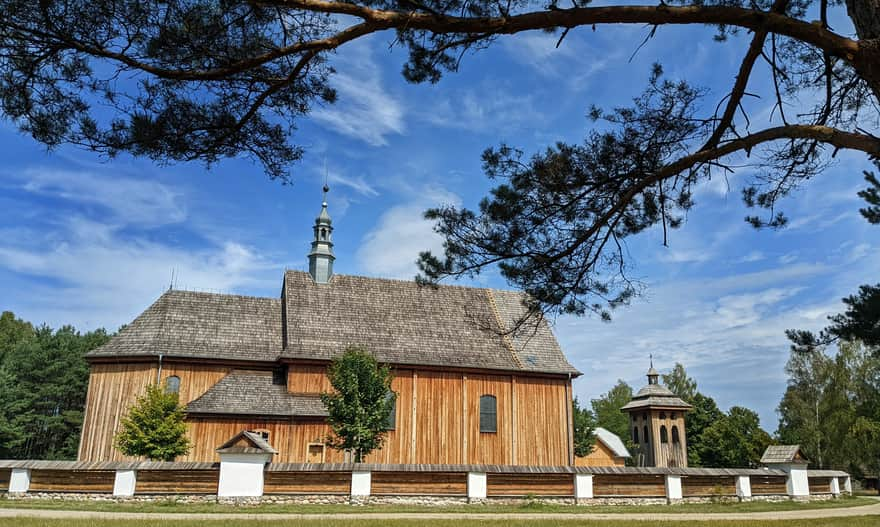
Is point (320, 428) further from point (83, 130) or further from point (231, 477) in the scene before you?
point (83, 130)

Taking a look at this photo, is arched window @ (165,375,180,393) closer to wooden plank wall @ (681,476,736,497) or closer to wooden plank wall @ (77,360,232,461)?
wooden plank wall @ (77,360,232,461)

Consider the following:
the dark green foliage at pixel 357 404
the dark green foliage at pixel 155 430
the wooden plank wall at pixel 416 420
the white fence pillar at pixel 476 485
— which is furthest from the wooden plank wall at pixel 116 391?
the white fence pillar at pixel 476 485

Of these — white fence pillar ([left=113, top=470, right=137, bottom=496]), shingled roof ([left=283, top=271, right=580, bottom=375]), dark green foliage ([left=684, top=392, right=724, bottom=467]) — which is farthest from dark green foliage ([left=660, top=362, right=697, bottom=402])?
white fence pillar ([left=113, top=470, right=137, bottom=496])

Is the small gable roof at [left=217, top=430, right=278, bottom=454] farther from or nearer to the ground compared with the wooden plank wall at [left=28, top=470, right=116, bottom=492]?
farther from the ground

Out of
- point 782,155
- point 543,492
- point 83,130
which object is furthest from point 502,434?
point 83,130

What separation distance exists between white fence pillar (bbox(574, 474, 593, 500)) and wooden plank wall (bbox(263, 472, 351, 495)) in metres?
5.76

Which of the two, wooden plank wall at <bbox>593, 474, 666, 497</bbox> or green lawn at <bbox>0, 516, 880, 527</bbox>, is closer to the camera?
green lawn at <bbox>0, 516, 880, 527</bbox>

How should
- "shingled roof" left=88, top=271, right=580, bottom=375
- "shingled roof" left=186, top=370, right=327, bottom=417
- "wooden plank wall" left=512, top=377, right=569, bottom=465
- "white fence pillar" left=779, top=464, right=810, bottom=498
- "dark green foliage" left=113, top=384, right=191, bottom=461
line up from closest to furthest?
1. "white fence pillar" left=779, top=464, right=810, bottom=498
2. "dark green foliage" left=113, top=384, right=191, bottom=461
3. "shingled roof" left=186, top=370, right=327, bottom=417
4. "shingled roof" left=88, top=271, right=580, bottom=375
5. "wooden plank wall" left=512, top=377, right=569, bottom=465

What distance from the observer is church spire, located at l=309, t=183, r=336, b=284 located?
89.4 ft

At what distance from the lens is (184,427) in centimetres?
2009

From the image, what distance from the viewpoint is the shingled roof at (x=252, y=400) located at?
833 inches

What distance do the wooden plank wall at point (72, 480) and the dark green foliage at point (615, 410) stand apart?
Result: 5276 cm

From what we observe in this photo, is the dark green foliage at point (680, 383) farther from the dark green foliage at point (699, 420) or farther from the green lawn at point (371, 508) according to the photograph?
the green lawn at point (371, 508)

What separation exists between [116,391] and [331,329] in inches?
314
